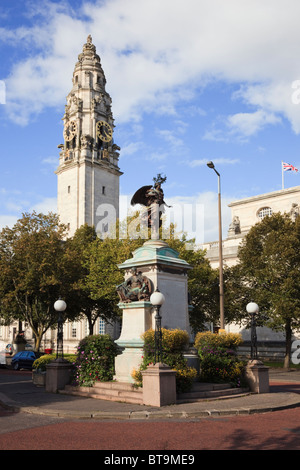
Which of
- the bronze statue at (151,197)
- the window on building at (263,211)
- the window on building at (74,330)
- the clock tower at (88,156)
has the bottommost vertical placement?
the window on building at (74,330)

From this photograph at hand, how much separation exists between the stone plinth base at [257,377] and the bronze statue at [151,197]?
6539 millimetres

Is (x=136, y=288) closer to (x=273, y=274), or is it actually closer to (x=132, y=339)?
(x=132, y=339)

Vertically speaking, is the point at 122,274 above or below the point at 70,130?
below

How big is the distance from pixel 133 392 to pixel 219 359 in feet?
11.5

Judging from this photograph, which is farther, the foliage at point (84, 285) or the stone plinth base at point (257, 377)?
the foliage at point (84, 285)

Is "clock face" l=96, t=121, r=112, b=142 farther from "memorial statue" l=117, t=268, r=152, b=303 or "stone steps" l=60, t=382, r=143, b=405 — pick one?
"stone steps" l=60, t=382, r=143, b=405

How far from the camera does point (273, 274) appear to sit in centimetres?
3481

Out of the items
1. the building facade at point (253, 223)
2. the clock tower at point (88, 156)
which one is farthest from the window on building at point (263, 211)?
the clock tower at point (88, 156)

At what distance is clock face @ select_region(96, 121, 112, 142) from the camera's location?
7244cm

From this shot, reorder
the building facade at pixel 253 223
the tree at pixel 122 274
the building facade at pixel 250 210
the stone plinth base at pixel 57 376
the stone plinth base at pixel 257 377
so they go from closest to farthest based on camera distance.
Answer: the stone plinth base at pixel 257 377 < the stone plinth base at pixel 57 376 < the tree at pixel 122 274 < the building facade at pixel 253 223 < the building facade at pixel 250 210

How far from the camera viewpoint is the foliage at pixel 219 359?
15719 mm

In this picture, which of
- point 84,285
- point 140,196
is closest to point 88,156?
point 84,285

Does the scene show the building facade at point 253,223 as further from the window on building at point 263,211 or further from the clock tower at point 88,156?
the clock tower at point 88,156
